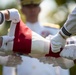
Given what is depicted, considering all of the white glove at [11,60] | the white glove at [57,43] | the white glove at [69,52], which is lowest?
the white glove at [11,60]

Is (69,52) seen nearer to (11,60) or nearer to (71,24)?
Answer: (71,24)

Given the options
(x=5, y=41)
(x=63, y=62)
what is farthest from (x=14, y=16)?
(x=63, y=62)

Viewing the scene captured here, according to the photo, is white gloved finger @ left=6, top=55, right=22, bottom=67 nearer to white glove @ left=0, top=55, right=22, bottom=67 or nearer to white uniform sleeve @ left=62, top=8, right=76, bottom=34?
white glove @ left=0, top=55, right=22, bottom=67

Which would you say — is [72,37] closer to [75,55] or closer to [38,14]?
[75,55]

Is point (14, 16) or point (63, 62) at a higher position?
point (14, 16)

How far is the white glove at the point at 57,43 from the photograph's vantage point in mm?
3273

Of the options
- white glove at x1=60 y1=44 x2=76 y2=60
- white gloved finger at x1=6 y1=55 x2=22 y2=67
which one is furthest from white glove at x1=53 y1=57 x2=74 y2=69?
white gloved finger at x1=6 y1=55 x2=22 y2=67

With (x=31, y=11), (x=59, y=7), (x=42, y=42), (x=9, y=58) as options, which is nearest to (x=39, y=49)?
(x=42, y=42)

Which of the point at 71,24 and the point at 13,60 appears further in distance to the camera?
the point at 13,60

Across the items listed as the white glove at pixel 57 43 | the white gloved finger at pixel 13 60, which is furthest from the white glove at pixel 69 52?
the white gloved finger at pixel 13 60

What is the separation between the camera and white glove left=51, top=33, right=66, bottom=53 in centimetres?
327

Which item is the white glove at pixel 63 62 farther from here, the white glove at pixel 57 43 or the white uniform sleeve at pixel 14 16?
the white uniform sleeve at pixel 14 16

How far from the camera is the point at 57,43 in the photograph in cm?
327

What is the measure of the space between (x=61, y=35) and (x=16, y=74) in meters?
1.18
